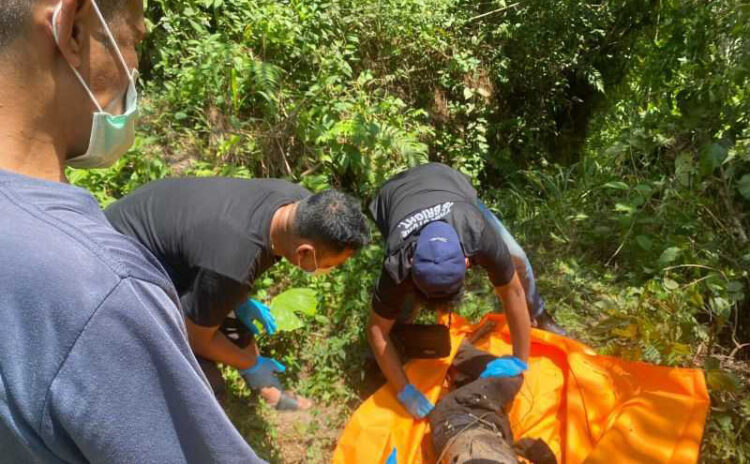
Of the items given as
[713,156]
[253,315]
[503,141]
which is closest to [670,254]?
[713,156]

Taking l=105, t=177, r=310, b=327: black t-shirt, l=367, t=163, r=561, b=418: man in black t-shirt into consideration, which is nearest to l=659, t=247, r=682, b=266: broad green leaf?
l=367, t=163, r=561, b=418: man in black t-shirt

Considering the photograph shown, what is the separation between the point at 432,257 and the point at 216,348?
102 cm

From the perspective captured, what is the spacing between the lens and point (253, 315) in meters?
2.87

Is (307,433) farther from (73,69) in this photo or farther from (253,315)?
(73,69)

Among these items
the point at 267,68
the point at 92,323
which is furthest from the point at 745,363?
the point at 267,68

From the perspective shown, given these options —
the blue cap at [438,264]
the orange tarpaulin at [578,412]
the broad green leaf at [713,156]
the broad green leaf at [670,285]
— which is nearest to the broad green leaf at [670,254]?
the broad green leaf at [670,285]

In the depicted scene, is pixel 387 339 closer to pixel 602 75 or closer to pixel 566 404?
pixel 566 404

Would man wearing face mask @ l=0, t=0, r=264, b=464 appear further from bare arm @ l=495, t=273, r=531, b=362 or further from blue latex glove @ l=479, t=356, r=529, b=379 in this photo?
blue latex glove @ l=479, t=356, r=529, b=379

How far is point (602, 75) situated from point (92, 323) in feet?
21.2

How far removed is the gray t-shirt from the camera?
1.85 feet

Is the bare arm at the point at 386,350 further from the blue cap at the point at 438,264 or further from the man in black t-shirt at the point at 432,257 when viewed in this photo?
the blue cap at the point at 438,264

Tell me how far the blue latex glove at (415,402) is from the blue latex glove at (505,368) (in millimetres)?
333

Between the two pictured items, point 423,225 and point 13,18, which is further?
point 423,225

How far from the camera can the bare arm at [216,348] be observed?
2118 mm
